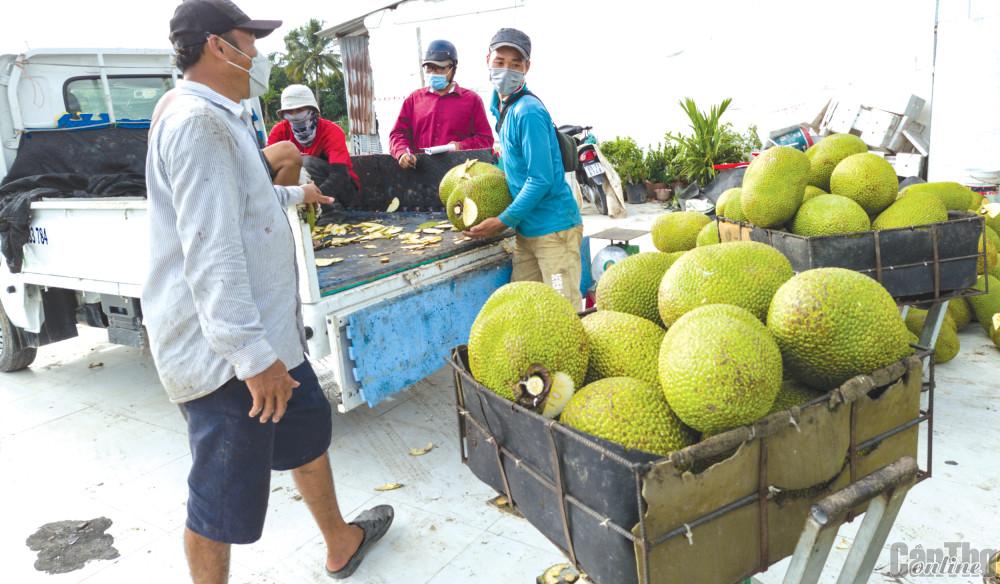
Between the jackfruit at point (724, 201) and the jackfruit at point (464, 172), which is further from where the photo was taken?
the jackfruit at point (464, 172)

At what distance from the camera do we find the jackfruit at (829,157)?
325 cm

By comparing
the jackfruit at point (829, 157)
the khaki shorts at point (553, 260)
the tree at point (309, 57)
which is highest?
the tree at point (309, 57)

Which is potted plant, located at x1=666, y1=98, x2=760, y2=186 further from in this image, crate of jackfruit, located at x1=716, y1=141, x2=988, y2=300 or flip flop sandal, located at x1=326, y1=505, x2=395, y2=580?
flip flop sandal, located at x1=326, y1=505, x2=395, y2=580

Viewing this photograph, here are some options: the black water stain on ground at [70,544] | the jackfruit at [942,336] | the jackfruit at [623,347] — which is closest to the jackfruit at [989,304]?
the jackfruit at [942,336]

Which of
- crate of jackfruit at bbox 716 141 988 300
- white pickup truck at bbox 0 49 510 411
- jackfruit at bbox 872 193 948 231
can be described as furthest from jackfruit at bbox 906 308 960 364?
white pickup truck at bbox 0 49 510 411

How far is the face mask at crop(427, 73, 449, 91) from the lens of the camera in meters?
4.57

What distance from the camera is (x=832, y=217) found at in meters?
2.89

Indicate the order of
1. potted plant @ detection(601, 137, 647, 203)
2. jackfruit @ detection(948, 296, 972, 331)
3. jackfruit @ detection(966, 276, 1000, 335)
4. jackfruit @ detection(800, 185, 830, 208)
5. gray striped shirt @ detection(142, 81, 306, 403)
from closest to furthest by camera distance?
gray striped shirt @ detection(142, 81, 306, 403) < jackfruit @ detection(800, 185, 830, 208) < jackfruit @ detection(966, 276, 1000, 335) < jackfruit @ detection(948, 296, 972, 331) < potted plant @ detection(601, 137, 647, 203)

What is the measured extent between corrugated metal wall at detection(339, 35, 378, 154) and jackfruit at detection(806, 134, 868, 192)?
1412cm

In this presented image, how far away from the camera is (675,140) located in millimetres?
10297

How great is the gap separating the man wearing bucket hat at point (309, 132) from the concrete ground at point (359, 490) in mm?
1596

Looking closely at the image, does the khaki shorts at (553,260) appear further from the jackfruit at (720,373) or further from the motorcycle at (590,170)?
the motorcycle at (590,170)

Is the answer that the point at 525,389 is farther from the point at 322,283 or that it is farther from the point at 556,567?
the point at 322,283

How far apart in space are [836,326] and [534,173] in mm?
2112
